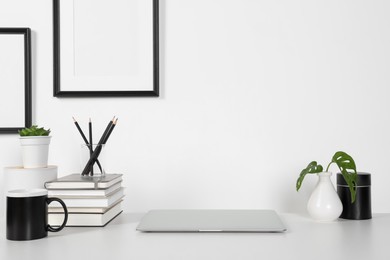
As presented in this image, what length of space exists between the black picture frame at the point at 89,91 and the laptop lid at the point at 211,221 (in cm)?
39

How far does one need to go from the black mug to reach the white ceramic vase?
0.67 meters

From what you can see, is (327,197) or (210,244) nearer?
(210,244)

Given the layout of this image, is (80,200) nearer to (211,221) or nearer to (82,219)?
(82,219)

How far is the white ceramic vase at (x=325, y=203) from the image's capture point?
1.14 meters

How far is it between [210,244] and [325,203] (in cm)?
37

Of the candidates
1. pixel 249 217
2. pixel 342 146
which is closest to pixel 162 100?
pixel 249 217

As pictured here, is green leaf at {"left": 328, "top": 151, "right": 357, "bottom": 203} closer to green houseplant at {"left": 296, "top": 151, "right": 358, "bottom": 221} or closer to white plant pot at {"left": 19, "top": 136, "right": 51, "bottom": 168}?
green houseplant at {"left": 296, "top": 151, "right": 358, "bottom": 221}

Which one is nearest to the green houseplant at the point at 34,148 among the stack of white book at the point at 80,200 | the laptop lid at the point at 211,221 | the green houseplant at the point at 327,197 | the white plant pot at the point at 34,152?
the white plant pot at the point at 34,152

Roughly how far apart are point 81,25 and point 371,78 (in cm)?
94

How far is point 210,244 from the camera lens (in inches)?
37.1

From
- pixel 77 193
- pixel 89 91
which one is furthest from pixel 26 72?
pixel 77 193

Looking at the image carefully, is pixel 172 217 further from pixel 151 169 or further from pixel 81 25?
pixel 81 25

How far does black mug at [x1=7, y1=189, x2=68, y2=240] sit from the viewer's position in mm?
983

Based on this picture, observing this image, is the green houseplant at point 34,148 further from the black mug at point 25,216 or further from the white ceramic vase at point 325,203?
the white ceramic vase at point 325,203
